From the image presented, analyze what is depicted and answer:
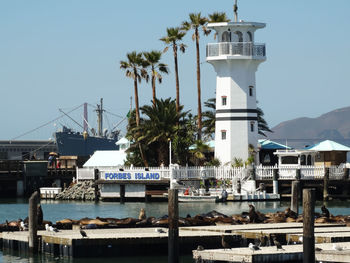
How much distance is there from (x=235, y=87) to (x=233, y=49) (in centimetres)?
251

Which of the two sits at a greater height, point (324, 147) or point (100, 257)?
point (324, 147)

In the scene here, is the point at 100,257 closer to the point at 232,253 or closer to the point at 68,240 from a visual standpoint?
the point at 68,240

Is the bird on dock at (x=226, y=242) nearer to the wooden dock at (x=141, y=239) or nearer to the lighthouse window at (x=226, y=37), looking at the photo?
the wooden dock at (x=141, y=239)

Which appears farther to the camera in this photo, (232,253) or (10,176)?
(10,176)

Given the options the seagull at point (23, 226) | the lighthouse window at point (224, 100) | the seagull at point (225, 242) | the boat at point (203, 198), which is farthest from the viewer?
the lighthouse window at point (224, 100)

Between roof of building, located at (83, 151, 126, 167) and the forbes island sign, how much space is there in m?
14.9

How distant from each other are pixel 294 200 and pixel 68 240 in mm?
14670

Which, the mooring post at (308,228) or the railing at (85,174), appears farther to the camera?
the railing at (85,174)

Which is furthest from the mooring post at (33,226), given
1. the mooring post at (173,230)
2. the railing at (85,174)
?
the railing at (85,174)

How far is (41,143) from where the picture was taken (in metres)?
196

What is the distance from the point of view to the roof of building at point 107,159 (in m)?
81.9

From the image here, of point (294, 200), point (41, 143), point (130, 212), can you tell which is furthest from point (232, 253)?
point (41, 143)

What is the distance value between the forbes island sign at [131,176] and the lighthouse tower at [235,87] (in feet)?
17.6

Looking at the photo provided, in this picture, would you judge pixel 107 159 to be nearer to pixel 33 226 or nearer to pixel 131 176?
pixel 131 176
